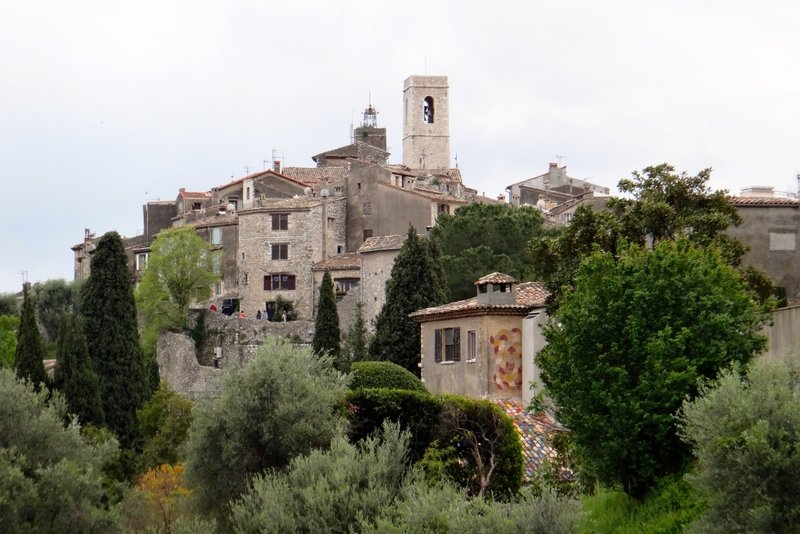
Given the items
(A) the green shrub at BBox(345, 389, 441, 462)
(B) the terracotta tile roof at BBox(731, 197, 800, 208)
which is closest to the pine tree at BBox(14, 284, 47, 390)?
(A) the green shrub at BBox(345, 389, 441, 462)

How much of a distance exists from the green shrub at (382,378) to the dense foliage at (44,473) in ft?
33.0

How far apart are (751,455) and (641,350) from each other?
7164 millimetres

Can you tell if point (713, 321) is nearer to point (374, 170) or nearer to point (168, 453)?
point (168, 453)

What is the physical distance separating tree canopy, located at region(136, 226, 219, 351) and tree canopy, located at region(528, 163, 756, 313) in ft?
139

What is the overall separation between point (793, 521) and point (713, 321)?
746cm

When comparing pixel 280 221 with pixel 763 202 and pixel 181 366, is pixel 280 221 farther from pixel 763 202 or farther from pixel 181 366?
pixel 763 202

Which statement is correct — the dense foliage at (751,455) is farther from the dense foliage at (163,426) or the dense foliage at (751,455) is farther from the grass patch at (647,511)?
the dense foliage at (163,426)

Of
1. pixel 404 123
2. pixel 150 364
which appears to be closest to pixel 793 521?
pixel 150 364

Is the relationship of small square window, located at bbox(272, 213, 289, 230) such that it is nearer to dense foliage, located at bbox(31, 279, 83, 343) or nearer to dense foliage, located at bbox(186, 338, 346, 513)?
dense foliage, located at bbox(31, 279, 83, 343)

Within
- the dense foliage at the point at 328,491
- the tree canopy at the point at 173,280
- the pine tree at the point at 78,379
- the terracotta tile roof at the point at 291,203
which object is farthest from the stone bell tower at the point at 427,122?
the dense foliage at the point at 328,491

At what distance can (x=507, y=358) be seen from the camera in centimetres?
5350

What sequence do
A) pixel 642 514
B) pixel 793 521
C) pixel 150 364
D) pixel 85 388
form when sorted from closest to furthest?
pixel 793 521, pixel 642 514, pixel 85 388, pixel 150 364

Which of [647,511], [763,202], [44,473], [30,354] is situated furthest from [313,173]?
[647,511]

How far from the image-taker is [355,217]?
9612cm
